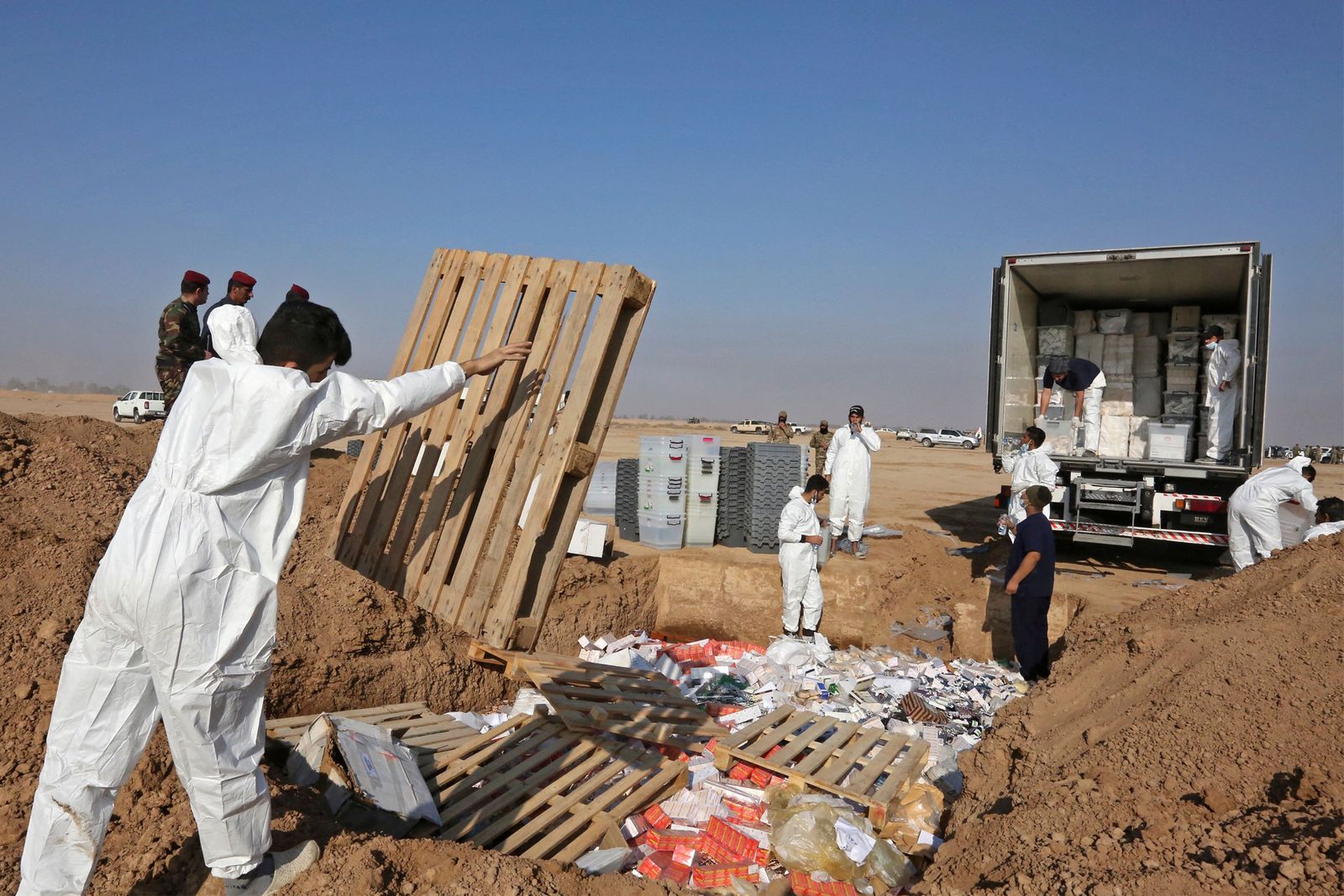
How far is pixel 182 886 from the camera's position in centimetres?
260

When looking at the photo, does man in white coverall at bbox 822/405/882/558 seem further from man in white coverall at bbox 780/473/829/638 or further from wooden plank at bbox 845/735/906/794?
wooden plank at bbox 845/735/906/794

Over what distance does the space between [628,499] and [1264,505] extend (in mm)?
6738

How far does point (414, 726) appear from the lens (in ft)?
17.4

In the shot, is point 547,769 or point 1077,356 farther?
point 1077,356

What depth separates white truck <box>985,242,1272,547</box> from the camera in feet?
28.0

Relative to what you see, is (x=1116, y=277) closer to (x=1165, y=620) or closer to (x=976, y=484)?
(x=1165, y=620)

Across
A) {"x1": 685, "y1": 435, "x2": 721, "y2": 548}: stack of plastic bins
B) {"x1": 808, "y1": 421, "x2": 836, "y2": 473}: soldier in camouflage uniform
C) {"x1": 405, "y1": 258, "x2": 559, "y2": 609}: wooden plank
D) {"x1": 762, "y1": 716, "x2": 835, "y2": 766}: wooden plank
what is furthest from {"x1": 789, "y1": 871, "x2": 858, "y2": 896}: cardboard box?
{"x1": 808, "y1": 421, "x2": 836, "y2": 473}: soldier in camouflage uniform

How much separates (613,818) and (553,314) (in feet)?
9.15

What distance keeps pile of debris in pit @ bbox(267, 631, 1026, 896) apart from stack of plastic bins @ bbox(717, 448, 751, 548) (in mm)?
2973

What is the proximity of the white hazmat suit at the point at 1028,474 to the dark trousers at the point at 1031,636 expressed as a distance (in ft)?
7.08

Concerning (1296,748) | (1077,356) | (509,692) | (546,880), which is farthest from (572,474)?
(1077,356)

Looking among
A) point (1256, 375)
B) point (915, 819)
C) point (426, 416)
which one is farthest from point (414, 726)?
point (1256, 375)

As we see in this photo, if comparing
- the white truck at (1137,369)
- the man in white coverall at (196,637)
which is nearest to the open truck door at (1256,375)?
the white truck at (1137,369)

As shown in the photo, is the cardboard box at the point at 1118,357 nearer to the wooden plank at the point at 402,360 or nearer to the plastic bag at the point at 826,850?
the plastic bag at the point at 826,850
